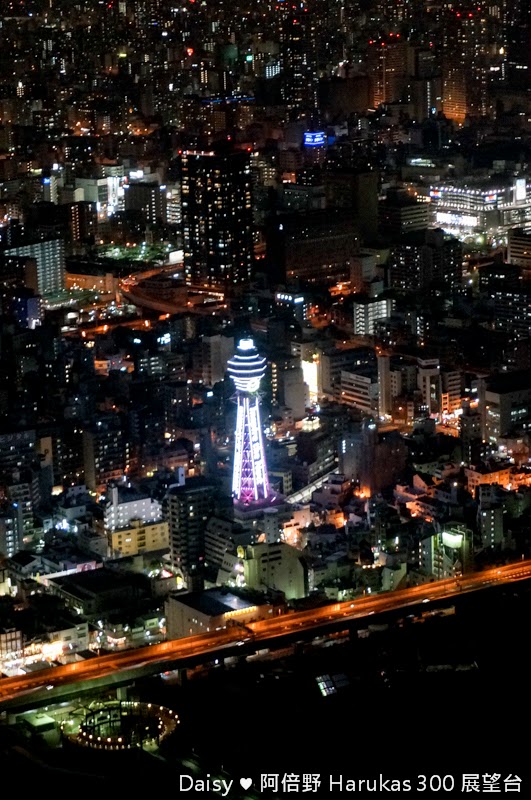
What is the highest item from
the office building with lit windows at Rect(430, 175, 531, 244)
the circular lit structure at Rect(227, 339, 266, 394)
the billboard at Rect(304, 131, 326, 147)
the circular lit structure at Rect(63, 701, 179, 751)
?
the circular lit structure at Rect(227, 339, 266, 394)

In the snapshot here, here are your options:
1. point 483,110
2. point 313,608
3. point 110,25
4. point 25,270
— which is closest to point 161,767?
point 313,608

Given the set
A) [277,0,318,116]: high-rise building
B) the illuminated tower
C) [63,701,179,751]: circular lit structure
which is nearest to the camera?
[63,701,179,751]: circular lit structure

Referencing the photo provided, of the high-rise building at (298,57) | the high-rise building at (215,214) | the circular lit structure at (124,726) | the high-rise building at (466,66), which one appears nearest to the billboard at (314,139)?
the high-rise building at (298,57)

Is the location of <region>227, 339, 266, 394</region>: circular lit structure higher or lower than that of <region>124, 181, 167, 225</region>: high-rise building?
higher

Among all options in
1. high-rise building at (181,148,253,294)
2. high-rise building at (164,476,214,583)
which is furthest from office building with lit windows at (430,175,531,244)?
high-rise building at (164,476,214,583)

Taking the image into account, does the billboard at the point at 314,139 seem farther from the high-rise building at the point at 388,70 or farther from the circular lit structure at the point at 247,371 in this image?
the circular lit structure at the point at 247,371

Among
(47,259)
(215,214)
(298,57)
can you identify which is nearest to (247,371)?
(47,259)

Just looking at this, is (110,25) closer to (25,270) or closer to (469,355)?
(25,270)

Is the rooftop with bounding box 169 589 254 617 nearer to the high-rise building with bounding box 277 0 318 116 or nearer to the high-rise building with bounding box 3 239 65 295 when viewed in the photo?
the high-rise building with bounding box 3 239 65 295
